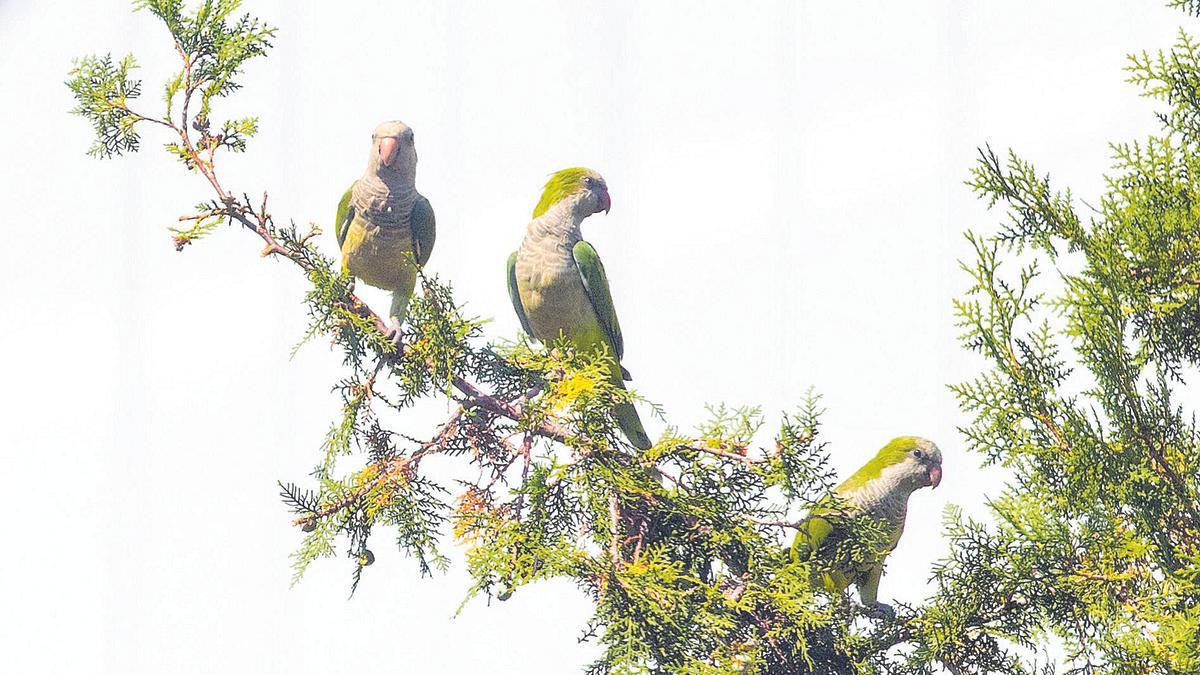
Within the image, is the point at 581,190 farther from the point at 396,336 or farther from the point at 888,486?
the point at 888,486

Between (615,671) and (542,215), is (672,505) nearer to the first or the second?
(615,671)

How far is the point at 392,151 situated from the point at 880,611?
6.08 feet

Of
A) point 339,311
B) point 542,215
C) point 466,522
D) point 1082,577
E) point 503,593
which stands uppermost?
point 542,215

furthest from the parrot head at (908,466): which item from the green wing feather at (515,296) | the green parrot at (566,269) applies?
the green wing feather at (515,296)

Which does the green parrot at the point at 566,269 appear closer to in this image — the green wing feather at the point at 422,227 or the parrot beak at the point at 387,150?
the green wing feather at the point at 422,227

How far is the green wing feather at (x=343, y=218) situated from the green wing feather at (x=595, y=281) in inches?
25.7

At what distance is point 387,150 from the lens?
11.0 ft

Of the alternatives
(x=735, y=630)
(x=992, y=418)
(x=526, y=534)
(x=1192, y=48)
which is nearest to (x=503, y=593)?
(x=526, y=534)

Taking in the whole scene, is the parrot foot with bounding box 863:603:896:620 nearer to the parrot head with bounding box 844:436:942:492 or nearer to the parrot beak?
the parrot head with bounding box 844:436:942:492

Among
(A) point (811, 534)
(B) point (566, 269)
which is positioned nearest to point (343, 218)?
(B) point (566, 269)

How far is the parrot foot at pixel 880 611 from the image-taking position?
Result: 2.84 meters

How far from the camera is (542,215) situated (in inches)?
135

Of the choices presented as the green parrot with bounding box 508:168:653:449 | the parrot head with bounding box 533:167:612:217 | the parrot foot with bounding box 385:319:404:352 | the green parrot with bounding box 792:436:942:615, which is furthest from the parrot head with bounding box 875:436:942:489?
the parrot foot with bounding box 385:319:404:352

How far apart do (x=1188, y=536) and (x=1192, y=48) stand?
1.28 meters
